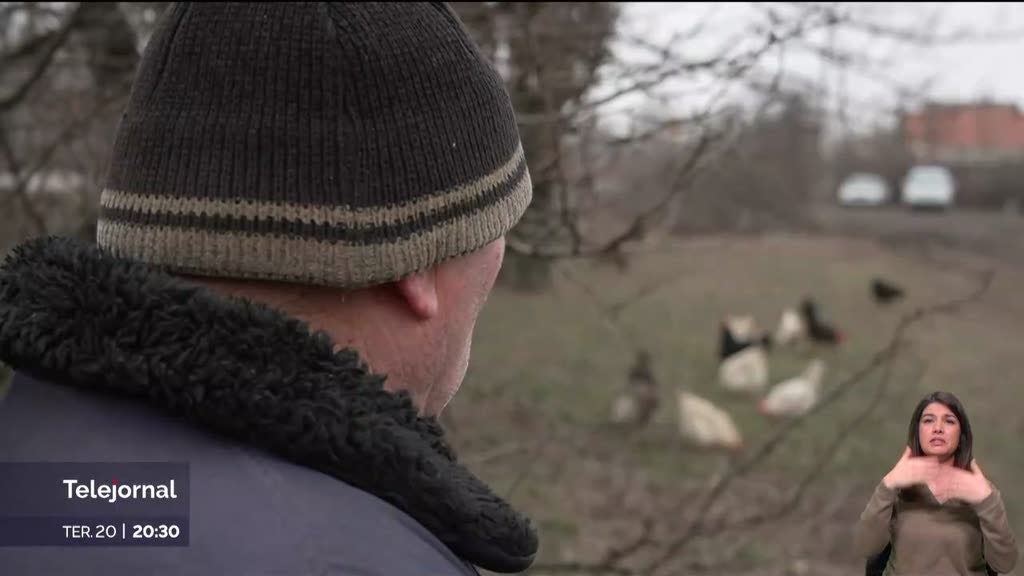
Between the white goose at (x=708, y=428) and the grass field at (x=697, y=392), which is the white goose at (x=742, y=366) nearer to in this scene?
the grass field at (x=697, y=392)

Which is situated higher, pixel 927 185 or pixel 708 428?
pixel 708 428

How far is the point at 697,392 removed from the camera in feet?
38.0

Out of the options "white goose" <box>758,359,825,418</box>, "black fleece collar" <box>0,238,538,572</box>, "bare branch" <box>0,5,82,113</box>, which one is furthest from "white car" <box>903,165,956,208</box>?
"black fleece collar" <box>0,238,538,572</box>

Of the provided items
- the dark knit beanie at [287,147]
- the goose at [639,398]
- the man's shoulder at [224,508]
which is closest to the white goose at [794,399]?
the goose at [639,398]

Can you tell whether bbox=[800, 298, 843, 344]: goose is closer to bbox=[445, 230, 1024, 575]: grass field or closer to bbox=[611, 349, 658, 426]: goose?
bbox=[445, 230, 1024, 575]: grass field

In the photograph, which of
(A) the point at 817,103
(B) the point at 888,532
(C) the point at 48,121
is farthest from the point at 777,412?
(B) the point at 888,532

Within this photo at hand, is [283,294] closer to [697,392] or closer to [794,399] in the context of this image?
[794,399]

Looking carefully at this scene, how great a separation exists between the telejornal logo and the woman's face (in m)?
0.76

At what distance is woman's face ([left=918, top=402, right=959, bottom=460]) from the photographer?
47.9 inches

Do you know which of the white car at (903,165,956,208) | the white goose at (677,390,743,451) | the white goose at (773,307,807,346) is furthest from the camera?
the white car at (903,165,956,208)

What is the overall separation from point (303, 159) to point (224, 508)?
14.7 inches

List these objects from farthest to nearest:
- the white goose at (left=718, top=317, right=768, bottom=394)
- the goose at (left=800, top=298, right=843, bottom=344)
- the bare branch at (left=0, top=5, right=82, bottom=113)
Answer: the goose at (left=800, top=298, right=843, bottom=344)
the white goose at (left=718, top=317, right=768, bottom=394)
the bare branch at (left=0, top=5, right=82, bottom=113)

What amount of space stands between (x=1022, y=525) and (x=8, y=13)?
553 cm

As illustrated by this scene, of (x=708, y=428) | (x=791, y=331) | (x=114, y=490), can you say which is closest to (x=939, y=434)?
(x=114, y=490)
